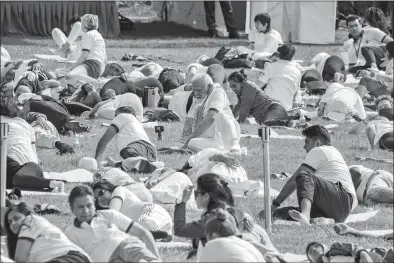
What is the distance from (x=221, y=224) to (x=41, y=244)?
1135 mm

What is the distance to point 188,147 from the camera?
11.9 m

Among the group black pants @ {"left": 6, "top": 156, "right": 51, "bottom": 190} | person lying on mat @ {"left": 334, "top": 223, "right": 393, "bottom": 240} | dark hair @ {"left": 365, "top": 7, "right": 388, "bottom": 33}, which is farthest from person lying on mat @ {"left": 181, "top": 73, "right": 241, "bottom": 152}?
dark hair @ {"left": 365, "top": 7, "right": 388, "bottom": 33}

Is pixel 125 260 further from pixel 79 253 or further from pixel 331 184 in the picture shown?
pixel 331 184

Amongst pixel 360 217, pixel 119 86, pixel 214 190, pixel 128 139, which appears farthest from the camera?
pixel 119 86

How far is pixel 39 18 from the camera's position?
23.4 m

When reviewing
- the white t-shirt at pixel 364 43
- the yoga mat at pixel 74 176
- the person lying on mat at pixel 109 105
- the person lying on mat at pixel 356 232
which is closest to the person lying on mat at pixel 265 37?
the white t-shirt at pixel 364 43

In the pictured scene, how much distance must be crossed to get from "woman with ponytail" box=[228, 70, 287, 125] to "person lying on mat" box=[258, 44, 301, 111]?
107 cm

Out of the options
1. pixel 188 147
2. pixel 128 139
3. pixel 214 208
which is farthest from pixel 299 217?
pixel 188 147

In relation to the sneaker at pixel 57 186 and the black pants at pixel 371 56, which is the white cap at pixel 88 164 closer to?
the sneaker at pixel 57 186

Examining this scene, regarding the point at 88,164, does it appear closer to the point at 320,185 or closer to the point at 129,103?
the point at 129,103

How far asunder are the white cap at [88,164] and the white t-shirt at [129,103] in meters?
1.98

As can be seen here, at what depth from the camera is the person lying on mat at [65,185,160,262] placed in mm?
7176

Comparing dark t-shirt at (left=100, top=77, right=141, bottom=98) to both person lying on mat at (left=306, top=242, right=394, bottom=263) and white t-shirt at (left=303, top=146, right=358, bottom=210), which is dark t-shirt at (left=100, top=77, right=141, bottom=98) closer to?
white t-shirt at (left=303, top=146, right=358, bottom=210)

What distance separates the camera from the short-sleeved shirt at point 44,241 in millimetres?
6938
